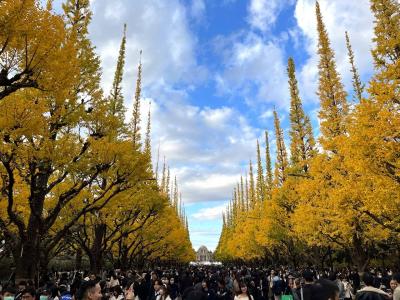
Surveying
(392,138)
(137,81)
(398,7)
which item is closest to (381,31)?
(398,7)

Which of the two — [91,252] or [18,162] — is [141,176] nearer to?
[18,162]

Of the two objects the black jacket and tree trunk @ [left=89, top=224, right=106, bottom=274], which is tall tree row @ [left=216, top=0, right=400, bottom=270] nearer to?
the black jacket

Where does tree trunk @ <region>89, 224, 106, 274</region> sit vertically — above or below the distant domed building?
below

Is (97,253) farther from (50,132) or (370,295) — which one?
(370,295)

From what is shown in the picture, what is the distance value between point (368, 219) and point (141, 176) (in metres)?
11.2

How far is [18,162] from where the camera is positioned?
37.9 feet

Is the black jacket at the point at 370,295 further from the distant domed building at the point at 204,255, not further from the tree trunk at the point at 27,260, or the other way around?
the distant domed building at the point at 204,255

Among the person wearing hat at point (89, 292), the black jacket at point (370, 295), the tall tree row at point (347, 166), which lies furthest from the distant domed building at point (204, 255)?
the black jacket at point (370, 295)

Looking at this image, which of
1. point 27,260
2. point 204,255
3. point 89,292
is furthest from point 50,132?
point 204,255

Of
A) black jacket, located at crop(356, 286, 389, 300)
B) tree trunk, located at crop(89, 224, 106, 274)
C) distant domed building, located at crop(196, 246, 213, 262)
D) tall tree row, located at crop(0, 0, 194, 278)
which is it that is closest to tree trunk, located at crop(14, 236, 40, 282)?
tall tree row, located at crop(0, 0, 194, 278)

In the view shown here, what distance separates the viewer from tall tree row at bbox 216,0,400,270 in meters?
11.7

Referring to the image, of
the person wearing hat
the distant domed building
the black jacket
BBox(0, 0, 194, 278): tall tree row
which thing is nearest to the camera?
the black jacket

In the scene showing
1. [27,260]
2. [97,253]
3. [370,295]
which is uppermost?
[97,253]

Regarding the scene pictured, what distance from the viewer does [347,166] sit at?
49.3 feet
